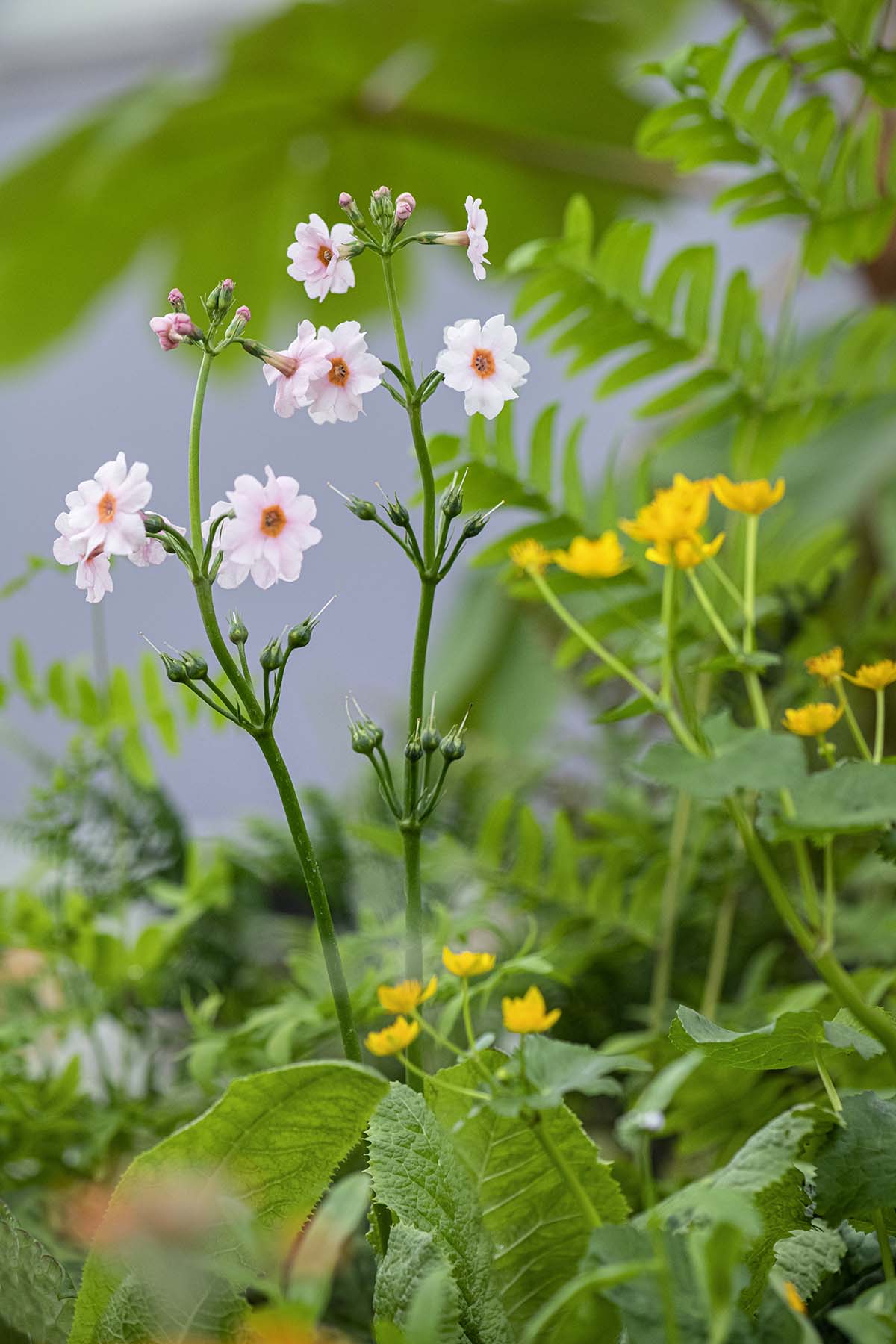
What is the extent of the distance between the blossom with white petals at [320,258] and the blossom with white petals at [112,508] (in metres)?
0.07

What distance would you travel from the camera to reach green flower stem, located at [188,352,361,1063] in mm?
250

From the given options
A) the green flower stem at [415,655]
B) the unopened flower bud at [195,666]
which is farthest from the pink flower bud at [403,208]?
the unopened flower bud at [195,666]

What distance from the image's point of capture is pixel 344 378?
270 mm

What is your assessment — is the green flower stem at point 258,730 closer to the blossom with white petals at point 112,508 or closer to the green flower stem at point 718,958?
the blossom with white petals at point 112,508

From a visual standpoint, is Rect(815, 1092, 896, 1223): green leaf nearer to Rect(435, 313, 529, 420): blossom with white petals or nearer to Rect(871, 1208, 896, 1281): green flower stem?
Rect(871, 1208, 896, 1281): green flower stem

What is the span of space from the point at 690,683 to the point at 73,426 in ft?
9.53

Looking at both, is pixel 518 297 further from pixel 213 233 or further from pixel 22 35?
pixel 22 35

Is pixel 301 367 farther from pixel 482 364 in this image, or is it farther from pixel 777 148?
pixel 777 148

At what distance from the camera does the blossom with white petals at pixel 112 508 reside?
25 cm

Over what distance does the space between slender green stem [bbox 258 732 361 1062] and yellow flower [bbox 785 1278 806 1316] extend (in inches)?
4.4

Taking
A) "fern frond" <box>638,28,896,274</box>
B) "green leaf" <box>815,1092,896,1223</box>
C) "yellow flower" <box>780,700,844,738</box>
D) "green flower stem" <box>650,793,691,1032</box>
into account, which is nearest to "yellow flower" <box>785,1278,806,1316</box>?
"green leaf" <box>815,1092,896,1223</box>

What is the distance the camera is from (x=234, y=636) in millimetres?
264

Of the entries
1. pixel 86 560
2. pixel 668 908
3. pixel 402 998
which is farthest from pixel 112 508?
pixel 668 908

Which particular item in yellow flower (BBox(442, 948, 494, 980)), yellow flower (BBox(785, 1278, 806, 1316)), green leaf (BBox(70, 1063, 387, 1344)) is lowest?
yellow flower (BBox(785, 1278, 806, 1316))
